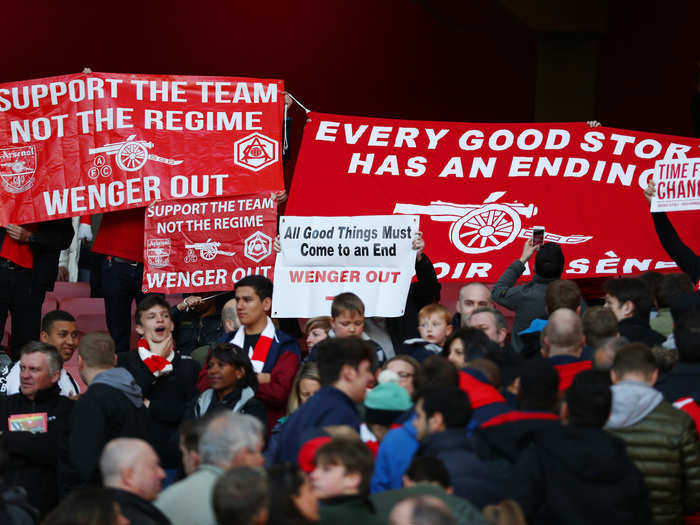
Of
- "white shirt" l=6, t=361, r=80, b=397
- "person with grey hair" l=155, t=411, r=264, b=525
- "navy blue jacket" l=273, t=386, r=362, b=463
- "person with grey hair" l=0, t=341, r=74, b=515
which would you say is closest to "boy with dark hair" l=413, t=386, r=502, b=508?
"navy blue jacket" l=273, t=386, r=362, b=463

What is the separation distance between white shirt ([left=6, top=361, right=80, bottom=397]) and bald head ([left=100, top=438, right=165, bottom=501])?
2.41 meters

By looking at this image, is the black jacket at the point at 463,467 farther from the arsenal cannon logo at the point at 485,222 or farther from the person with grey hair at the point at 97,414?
the arsenal cannon logo at the point at 485,222

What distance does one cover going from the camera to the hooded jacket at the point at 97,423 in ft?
18.7

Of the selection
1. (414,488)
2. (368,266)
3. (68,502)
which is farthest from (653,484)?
(368,266)

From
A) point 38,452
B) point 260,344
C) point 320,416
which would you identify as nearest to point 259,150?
point 260,344

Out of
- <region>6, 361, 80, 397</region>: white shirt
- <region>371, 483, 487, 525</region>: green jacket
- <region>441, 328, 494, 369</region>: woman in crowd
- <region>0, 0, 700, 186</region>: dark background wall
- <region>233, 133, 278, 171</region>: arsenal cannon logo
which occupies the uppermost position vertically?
<region>0, 0, 700, 186</region>: dark background wall

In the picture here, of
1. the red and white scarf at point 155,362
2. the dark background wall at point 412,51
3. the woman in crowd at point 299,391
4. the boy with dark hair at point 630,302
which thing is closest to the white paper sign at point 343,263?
the red and white scarf at point 155,362

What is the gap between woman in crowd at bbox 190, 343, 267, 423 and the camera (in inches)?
245

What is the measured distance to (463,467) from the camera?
452cm

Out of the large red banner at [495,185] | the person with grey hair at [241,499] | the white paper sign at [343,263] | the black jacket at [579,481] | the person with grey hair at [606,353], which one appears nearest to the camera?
the person with grey hair at [241,499]

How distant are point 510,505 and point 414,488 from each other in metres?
0.38

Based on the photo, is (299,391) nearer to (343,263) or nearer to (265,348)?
(265,348)

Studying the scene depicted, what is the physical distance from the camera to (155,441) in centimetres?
656

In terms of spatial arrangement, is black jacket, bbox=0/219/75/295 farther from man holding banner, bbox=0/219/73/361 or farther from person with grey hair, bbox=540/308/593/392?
person with grey hair, bbox=540/308/593/392
